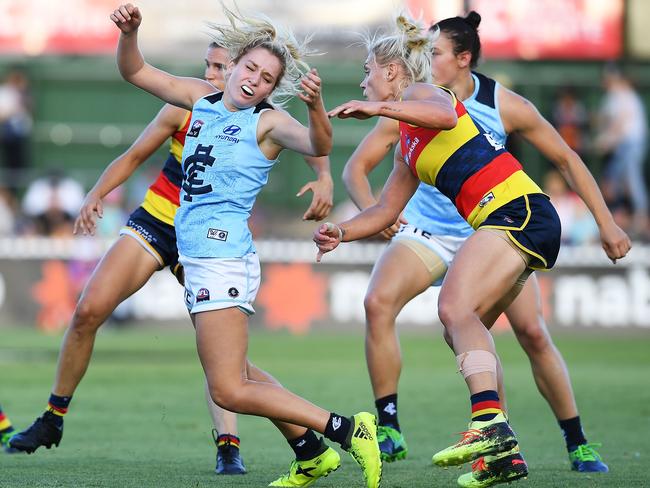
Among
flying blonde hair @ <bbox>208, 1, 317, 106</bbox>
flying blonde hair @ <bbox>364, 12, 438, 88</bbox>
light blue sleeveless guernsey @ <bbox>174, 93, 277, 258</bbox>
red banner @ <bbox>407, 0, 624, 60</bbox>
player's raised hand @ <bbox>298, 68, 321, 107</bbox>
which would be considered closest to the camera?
player's raised hand @ <bbox>298, 68, 321, 107</bbox>

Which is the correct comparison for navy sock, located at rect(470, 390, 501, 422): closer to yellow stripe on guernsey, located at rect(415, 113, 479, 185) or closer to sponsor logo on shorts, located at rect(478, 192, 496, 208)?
sponsor logo on shorts, located at rect(478, 192, 496, 208)

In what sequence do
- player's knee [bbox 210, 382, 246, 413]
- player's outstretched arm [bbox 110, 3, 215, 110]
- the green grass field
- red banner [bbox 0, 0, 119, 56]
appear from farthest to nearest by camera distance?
red banner [bbox 0, 0, 119, 56]
the green grass field
player's outstretched arm [bbox 110, 3, 215, 110]
player's knee [bbox 210, 382, 246, 413]

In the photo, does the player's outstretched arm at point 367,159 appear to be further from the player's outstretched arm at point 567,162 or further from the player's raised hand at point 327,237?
the player's raised hand at point 327,237

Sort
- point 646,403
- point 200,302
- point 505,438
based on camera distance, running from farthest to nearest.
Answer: point 646,403
point 200,302
point 505,438

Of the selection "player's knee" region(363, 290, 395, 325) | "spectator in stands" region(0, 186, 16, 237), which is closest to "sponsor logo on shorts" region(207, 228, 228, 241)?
"player's knee" region(363, 290, 395, 325)

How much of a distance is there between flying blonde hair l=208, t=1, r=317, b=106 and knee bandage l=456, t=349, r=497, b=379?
1.56m

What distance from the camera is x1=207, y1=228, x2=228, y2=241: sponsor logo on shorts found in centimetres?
588

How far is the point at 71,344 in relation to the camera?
6.98 meters

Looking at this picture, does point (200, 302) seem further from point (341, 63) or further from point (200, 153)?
point (341, 63)

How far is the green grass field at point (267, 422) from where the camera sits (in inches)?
255

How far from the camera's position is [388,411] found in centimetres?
728

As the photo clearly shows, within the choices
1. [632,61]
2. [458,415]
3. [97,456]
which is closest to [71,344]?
[97,456]

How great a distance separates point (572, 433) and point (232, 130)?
2.76 m

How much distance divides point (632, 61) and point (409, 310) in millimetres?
7931
